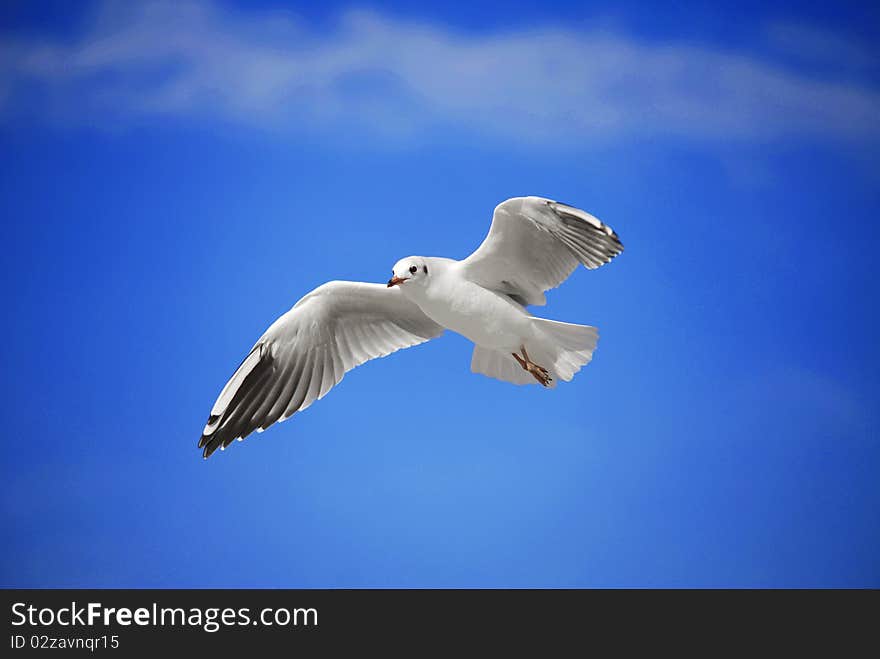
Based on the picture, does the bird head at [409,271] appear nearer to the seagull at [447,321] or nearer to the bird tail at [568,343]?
the seagull at [447,321]

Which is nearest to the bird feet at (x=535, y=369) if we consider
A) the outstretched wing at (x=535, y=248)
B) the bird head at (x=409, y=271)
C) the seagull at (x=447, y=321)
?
the seagull at (x=447, y=321)

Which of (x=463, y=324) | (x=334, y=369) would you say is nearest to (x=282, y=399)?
(x=334, y=369)

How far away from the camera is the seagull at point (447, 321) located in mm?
3256

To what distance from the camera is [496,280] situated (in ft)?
11.5

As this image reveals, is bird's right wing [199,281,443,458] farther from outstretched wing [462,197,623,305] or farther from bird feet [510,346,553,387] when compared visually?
bird feet [510,346,553,387]

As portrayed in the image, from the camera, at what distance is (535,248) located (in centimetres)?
337

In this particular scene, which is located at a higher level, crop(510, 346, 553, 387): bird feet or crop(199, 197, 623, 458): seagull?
crop(199, 197, 623, 458): seagull

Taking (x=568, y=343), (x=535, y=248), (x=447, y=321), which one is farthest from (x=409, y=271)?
(x=568, y=343)

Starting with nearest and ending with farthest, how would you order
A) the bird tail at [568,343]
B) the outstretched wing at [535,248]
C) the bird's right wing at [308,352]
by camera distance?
the outstretched wing at [535,248], the bird tail at [568,343], the bird's right wing at [308,352]

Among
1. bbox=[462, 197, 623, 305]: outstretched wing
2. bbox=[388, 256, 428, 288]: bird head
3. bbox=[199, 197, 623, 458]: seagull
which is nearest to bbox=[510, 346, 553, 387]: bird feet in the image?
bbox=[199, 197, 623, 458]: seagull

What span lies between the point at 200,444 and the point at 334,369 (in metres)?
0.60

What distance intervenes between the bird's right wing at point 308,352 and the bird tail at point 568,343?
646mm

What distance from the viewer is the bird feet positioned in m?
3.40
